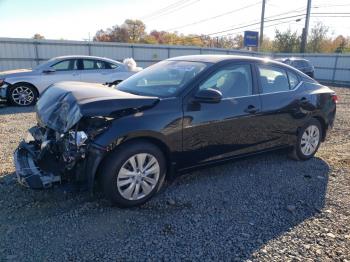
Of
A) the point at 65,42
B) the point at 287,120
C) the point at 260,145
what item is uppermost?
the point at 65,42

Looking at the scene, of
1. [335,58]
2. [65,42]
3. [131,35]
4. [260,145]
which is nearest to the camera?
[260,145]

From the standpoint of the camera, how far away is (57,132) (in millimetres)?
3447

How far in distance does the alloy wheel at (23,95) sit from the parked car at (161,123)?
6178 millimetres

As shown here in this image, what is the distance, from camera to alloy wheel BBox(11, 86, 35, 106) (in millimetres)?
9508

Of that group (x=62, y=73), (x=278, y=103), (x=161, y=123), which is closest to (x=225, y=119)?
(x=161, y=123)

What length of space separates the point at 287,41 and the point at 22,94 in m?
40.5

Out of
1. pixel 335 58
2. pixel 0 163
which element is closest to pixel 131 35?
pixel 335 58

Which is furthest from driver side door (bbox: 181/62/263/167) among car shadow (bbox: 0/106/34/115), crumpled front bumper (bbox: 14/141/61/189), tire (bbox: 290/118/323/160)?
car shadow (bbox: 0/106/34/115)

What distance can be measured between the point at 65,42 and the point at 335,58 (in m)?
20.2

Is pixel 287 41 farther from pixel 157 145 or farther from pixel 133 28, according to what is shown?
pixel 157 145

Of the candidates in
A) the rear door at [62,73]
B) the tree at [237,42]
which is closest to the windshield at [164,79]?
the rear door at [62,73]

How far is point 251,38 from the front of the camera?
31.2 meters

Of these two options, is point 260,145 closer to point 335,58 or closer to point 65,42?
point 65,42

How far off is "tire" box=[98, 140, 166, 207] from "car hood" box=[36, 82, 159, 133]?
0.40m
